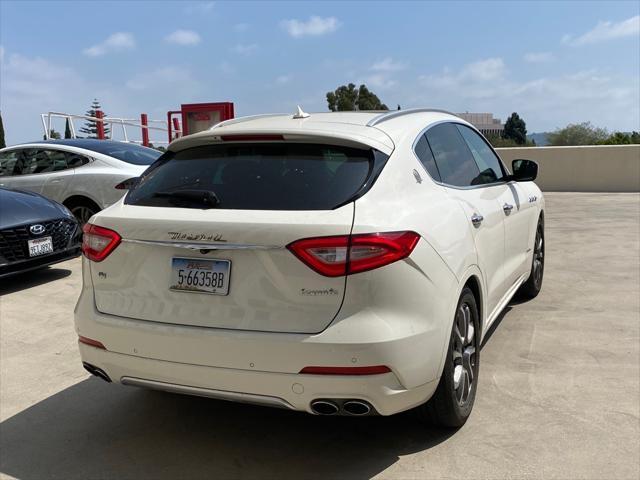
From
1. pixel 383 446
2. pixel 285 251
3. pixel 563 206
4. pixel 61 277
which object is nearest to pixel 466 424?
pixel 383 446

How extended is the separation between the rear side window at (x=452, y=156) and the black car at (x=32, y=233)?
15.2ft

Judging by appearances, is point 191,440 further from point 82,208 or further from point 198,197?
point 82,208

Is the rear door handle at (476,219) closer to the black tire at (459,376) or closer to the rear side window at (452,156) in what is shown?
the rear side window at (452,156)

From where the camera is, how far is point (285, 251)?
2643mm

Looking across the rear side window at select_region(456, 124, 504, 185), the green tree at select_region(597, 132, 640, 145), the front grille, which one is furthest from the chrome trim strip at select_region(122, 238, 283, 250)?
the green tree at select_region(597, 132, 640, 145)

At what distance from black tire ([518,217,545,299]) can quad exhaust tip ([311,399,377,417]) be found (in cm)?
341

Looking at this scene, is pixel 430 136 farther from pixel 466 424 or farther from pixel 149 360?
pixel 149 360

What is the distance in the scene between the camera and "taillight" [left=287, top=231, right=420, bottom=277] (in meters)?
2.60

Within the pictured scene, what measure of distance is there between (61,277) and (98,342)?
4.61 metres

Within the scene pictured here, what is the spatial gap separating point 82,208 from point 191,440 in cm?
623

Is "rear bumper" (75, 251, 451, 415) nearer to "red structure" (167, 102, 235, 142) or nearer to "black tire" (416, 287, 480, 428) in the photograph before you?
"black tire" (416, 287, 480, 428)

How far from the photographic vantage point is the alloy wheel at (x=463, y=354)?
3.23 meters

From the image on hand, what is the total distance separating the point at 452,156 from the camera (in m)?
3.86

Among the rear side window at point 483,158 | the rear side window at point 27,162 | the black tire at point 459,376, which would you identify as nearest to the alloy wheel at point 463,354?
the black tire at point 459,376
